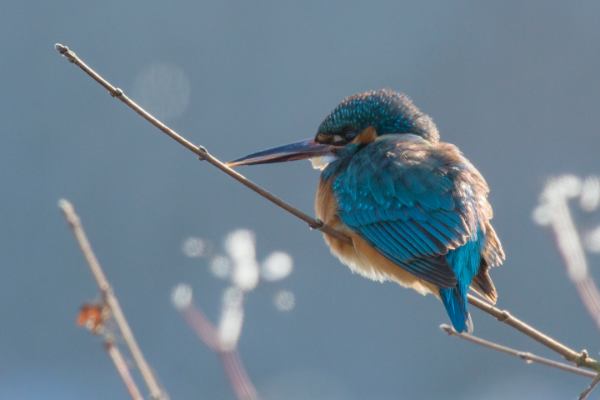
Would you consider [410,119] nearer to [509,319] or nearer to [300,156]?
[300,156]

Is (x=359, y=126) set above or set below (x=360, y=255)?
above

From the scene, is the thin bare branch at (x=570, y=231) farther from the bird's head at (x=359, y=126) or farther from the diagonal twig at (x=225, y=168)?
the bird's head at (x=359, y=126)

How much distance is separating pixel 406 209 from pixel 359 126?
1.30 feet

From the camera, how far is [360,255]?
5.25 ft

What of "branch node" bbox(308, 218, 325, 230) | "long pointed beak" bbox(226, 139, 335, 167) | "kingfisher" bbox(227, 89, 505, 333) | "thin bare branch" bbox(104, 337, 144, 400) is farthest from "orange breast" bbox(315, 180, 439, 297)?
"thin bare branch" bbox(104, 337, 144, 400)

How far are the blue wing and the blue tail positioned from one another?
0.14ft

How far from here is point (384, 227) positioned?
152 centimetres

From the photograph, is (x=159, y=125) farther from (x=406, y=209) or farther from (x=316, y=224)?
(x=406, y=209)

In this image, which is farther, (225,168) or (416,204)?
(416,204)

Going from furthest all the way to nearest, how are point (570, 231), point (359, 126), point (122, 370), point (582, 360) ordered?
point (359, 126) < point (582, 360) < point (570, 231) < point (122, 370)

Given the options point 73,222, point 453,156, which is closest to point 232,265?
point 73,222

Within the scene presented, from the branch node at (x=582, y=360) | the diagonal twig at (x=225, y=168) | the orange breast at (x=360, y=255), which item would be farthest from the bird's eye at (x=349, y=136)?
the branch node at (x=582, y=360)

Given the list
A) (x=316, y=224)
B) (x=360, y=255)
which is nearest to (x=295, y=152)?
(x=360, y=255)

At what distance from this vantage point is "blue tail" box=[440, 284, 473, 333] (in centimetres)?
129
